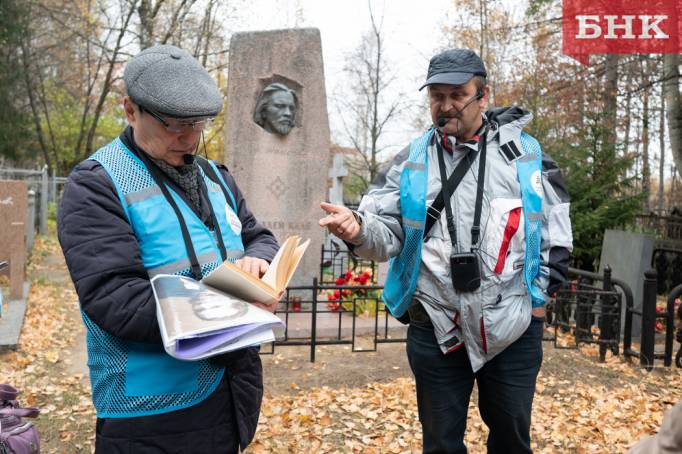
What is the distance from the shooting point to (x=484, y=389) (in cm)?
247

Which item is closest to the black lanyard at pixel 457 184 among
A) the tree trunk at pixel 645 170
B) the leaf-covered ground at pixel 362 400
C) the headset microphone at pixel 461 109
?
the headset microphone at pixel 461 109

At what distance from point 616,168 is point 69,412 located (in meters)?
8.95

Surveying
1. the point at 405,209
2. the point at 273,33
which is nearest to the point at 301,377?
the point at 405,209

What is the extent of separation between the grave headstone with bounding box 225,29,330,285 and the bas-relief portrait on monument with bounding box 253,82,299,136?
0.01m

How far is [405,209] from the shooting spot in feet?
8.04

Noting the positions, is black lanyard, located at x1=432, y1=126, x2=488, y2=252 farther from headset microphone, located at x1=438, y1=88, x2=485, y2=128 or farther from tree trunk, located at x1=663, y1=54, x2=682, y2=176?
tree trunk, located at x1=663, y1=54, x2=682, y2=176

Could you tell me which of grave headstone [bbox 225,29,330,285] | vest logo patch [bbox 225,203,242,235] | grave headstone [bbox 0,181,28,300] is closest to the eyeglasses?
vest logo patch [bbox 225,203,242,235]

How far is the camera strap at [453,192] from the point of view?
2.39 meters

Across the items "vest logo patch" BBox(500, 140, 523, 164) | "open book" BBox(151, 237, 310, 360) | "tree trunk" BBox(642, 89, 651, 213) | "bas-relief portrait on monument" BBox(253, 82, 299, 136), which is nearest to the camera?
"open book" BBox(151, 237, 310, 360)

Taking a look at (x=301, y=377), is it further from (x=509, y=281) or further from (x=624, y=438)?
(x=509, y=281)

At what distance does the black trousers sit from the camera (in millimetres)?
2402

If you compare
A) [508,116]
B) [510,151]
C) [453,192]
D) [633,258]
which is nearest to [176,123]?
[453,192]

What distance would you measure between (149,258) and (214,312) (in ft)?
0.96

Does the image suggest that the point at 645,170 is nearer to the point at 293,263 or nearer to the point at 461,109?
the point at 461,109
